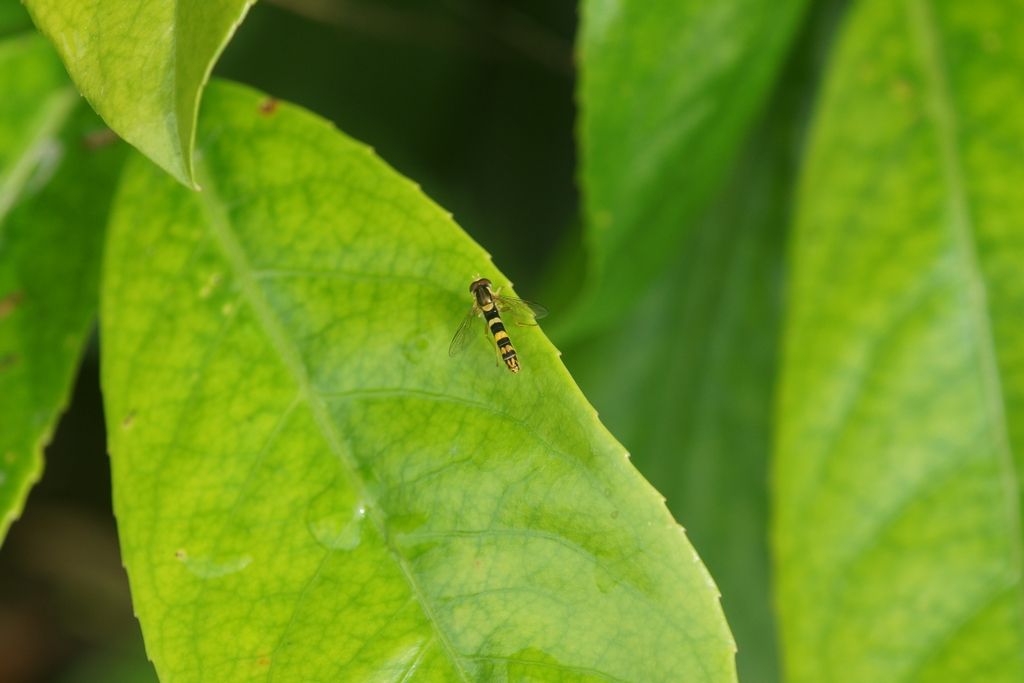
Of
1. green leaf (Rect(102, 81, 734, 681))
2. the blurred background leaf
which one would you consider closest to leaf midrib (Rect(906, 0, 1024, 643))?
the blurred background leaf

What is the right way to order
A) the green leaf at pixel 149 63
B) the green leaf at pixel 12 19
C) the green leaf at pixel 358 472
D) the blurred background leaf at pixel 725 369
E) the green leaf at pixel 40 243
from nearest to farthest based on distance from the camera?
1. the green leaf at pixel 149 63
2. the green leaf at pixel 358 472
3. the green leaf at pixel 40 243
4. the green leaf at pixel 12 19
5. the blurred background leaf at pixel 725 369

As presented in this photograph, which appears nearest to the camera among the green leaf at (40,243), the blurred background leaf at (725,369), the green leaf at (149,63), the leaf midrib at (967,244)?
the green leaf at (149,63)

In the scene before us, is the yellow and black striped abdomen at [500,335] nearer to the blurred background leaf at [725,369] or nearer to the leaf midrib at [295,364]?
the leaf midrib at [295,364]

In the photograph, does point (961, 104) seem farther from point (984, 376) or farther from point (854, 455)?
point (854, 455)

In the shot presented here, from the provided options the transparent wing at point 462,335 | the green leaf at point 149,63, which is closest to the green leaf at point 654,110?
the transparent wing at point 462,335

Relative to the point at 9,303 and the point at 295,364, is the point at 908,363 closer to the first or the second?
the point at 295,364

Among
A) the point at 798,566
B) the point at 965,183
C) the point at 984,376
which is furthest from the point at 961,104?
the point at 798,566
